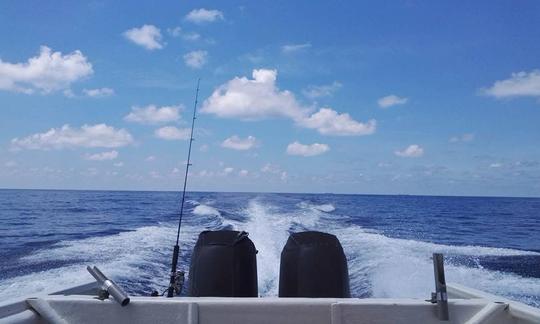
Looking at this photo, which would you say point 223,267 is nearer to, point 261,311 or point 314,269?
point 314,269

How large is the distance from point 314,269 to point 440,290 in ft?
2.88

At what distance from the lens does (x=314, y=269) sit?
2.97 meters

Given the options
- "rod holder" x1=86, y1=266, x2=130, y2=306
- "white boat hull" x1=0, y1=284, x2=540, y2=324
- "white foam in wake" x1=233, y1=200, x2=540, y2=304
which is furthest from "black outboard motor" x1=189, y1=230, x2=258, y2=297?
"white foam in wake" x1=233, y1=200, x2=540, y2=304

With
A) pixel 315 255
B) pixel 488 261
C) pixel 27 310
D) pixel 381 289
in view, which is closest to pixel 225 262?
pixel 315 255

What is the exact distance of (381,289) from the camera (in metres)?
7.16

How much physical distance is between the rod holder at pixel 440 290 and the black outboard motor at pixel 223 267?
3.81 feet

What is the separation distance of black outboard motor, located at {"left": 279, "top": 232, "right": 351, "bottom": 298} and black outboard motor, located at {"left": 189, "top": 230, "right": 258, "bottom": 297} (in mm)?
223

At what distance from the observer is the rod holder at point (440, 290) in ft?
7.35

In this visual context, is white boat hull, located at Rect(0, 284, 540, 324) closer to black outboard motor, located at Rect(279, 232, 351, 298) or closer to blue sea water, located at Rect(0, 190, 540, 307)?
black outboard motor, located at Rect(279, 232, 351, 298)

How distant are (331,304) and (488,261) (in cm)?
921

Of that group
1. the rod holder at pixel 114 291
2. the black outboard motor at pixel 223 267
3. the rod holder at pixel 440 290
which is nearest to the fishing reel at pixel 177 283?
the black outboard motor at pixel 223 267

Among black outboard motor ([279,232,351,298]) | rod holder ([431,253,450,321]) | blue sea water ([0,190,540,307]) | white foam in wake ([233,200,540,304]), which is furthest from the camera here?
white foam in wake ([233,200,540,304])

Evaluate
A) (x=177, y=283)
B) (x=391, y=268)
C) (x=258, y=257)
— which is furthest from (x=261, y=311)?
(x=258, y=257)

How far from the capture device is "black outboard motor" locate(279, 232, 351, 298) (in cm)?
293
